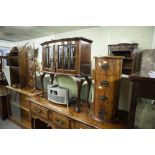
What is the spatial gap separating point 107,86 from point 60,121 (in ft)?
2.18

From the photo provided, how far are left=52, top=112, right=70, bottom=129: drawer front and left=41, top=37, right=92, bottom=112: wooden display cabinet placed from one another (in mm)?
170

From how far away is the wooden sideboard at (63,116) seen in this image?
104 centimetres

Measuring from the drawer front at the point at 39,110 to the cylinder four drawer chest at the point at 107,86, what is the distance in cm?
70

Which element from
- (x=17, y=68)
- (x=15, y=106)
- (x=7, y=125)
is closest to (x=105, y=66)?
(x=17, y=68)

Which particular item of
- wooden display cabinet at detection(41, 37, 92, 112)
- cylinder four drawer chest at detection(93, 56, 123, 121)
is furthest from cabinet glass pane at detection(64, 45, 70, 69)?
cylinder four drawer chest at detection(93, 56, 123, 121)

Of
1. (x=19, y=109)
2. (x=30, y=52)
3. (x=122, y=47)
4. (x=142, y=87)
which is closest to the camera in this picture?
(x=142, y=87)

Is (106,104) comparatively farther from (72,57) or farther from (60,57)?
(60,57)

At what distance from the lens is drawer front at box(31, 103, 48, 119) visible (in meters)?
1.48

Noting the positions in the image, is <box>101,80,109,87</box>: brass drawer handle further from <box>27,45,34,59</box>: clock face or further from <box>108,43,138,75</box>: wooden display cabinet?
<box>27,45,34,59</box>: clock face

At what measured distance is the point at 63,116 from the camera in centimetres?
127

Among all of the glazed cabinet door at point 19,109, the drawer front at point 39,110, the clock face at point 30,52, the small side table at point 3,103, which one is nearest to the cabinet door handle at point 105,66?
the drawer front at point 39,110

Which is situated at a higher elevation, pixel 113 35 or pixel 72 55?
pixel 113 35
